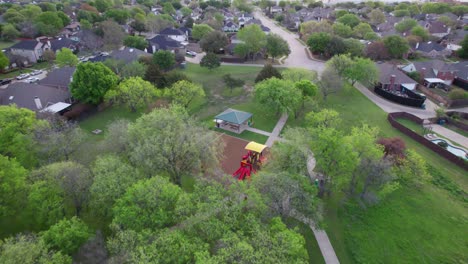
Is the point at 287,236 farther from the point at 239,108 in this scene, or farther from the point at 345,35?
the point at 345,35

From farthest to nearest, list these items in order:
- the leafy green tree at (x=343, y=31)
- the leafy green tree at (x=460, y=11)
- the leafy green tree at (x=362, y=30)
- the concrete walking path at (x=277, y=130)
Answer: the leafy green tree at (x=460, y=11), the leafy green tree at (x=362, y=30), the leafy green tree at (x=343, y=31), the concrete walking path at (x=277, y=130)

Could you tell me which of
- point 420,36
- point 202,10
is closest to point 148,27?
point 202,10

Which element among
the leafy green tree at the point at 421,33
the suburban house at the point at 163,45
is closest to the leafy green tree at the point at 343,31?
the leafy green tree at the point at 421,33

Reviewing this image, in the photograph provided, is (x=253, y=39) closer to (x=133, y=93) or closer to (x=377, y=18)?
(x=133, y=93)

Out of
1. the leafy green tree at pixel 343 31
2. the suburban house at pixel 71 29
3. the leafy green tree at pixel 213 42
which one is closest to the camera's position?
the leafy green tree at pixel 213 42

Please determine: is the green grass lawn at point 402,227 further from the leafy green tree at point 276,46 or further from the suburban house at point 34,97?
the leafy green tree at point 276,46

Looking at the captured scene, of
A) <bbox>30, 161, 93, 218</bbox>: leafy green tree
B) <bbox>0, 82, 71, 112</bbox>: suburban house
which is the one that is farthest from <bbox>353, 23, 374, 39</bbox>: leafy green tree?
<bbox>30, 161, 93, 218</bbox>: leafy green tree

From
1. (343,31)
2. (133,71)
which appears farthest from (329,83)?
(343,31)
